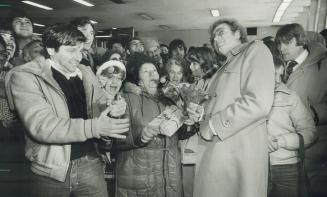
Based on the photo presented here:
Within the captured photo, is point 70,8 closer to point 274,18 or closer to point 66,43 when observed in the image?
point 66,43

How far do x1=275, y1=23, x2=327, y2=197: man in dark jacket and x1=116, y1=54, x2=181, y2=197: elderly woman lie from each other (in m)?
0.81

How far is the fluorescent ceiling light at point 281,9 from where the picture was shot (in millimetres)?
1826

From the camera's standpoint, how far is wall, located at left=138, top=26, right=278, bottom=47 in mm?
1843

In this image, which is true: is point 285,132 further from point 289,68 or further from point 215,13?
point 215,13

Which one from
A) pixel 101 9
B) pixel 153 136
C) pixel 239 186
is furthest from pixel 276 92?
pixel 101 9

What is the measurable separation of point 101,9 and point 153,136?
3.18ft

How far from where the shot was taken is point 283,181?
1.77 metres

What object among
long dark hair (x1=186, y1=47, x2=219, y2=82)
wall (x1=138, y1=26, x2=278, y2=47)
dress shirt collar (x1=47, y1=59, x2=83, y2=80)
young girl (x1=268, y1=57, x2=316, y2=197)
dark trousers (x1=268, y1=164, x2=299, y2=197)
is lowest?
dark trousers (x1=268, y1=164, x2=299, y2=197)

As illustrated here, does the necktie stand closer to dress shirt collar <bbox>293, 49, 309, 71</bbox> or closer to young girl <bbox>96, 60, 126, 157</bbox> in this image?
dress shirt collar <bbox>293, 49, 309, 71</bbox>

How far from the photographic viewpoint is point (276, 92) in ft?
5.85

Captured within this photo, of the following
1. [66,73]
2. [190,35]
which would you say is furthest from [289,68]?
[66,73]

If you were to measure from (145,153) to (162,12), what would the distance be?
0.95 meters

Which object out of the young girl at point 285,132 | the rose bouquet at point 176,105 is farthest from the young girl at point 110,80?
the young girl at point 285,132

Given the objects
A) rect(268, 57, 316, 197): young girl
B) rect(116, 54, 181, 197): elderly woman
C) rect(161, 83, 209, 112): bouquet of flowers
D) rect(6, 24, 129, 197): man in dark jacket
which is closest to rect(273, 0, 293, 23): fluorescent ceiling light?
rect(268, 57, 316, 197): young girl
